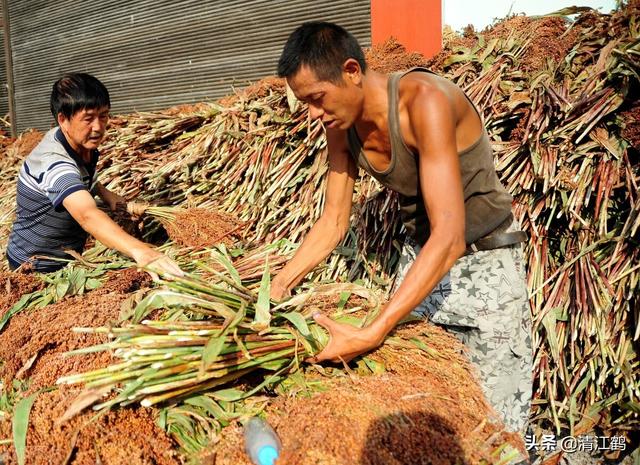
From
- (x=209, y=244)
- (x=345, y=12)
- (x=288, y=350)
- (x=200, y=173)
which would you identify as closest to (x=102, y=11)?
(x=345, y=12)

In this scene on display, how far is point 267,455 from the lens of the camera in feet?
3.94

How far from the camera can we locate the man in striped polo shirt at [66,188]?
7.78 ft

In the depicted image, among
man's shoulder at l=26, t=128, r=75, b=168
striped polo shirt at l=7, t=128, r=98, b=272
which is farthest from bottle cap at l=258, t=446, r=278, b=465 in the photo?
man's shoulder at l=26, t=128, r=75, b=168

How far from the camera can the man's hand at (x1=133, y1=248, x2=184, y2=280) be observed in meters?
1.68

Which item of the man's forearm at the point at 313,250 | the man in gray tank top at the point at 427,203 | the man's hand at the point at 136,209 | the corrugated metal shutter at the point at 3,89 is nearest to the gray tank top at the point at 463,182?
the man in gray tank top at the point at 427,203

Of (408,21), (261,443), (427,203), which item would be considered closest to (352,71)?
(427,203)

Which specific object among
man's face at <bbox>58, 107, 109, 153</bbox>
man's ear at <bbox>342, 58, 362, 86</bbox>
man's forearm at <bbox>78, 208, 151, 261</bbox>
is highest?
man's ear at <bbox>342, 58, 362, 86</bbox>

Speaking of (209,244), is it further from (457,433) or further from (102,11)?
(102,11)

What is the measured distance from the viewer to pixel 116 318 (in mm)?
1773

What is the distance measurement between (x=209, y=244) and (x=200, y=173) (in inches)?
39.2

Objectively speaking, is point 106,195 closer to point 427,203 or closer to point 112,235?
point 112,235

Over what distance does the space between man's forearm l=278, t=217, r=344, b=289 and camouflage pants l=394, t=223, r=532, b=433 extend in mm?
494

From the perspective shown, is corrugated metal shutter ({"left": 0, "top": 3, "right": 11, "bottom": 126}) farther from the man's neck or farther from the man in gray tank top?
the man's neck

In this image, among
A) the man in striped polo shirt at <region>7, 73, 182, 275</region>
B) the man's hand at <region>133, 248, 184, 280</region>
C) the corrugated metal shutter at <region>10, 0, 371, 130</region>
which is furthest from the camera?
the corrugated metal shutter at <region>10, 0, 371, 130</region>
